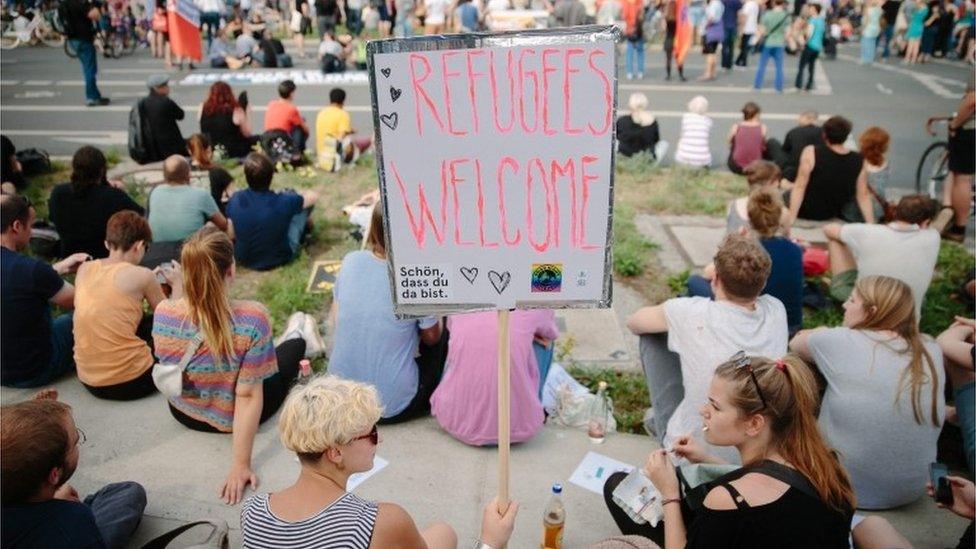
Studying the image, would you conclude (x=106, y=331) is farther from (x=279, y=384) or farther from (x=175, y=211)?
(x=175, y=211)

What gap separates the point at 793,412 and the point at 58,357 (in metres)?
4.11

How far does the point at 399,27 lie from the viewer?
1903cm

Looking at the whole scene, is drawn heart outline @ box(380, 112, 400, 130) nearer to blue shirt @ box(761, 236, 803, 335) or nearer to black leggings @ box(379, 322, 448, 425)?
black leggings @ box(379, 322, 448, 425)

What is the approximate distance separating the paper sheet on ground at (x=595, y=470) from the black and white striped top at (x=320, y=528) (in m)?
1.66

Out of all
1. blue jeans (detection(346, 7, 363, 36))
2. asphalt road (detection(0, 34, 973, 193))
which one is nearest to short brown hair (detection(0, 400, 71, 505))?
asphalt road (detection(0, 34, 973, 193))

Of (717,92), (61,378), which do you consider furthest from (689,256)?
(717,92)

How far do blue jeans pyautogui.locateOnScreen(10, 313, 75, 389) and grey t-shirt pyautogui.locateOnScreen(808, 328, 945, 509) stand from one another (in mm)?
4280

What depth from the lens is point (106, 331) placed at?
13.0ft

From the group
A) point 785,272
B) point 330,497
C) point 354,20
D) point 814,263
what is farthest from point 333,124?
point 354,20

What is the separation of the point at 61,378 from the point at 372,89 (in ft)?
11.3

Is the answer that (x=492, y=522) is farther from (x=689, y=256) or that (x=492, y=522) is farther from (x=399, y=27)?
(x=399, y=27)

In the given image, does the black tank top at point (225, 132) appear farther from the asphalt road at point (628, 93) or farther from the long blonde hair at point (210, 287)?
the long blonde hair at point (210, 287)

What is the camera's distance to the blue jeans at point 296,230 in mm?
6373

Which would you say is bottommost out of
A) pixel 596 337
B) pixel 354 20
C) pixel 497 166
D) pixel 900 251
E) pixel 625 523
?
pixel 596 337
